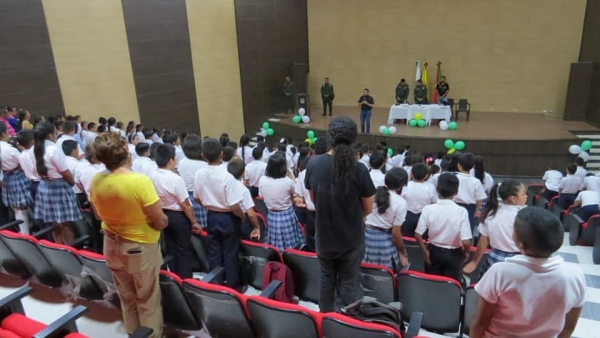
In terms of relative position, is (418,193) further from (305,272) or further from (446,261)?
(305,272)

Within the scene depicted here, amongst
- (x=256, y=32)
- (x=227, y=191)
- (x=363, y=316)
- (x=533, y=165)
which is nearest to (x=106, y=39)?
(x=256, y=32)

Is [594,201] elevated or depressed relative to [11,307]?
depressed

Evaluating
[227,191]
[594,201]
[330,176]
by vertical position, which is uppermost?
[330,176]

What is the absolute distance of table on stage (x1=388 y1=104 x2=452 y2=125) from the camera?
1005 cm

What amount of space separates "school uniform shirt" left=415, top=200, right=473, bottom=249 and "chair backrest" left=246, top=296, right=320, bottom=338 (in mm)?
1249

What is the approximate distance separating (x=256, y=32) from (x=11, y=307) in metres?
10.4

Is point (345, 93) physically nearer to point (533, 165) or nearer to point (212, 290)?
point (533, 165)

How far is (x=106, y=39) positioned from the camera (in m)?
8.39

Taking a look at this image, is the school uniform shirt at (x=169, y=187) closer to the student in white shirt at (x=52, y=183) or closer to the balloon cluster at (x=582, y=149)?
the student in white shirt at (x=52, y=183)

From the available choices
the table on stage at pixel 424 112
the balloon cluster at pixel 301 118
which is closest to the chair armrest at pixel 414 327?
the table on stage at pixel 424 112

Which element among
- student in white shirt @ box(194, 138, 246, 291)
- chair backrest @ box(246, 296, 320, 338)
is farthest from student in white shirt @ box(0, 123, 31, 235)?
chair backrest @ box(246, 296, 320, 338)

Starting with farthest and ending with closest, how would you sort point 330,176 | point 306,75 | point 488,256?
point 306,75, point 488,256, point 330,176

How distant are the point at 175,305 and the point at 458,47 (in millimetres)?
11521

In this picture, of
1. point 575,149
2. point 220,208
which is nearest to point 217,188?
point 220,208
